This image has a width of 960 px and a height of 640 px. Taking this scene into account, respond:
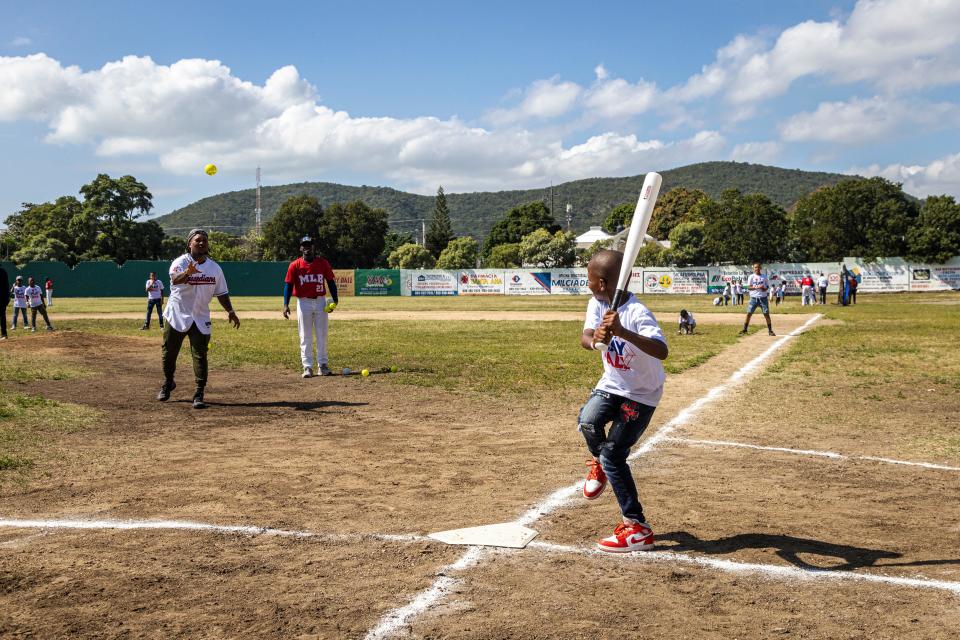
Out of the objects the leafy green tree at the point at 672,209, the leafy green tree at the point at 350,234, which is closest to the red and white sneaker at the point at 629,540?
the leafy green tree at the point at 350,234

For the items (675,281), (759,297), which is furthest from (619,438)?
(675,281)

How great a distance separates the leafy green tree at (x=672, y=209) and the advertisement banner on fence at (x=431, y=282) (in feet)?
160

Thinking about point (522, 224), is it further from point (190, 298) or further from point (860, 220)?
point (190, 298)

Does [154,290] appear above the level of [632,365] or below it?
above

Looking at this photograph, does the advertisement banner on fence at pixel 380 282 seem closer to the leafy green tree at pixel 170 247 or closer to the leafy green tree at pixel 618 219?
the leafy green tree at pixel 170 247

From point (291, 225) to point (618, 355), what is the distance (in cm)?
9852

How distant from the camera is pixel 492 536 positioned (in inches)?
198

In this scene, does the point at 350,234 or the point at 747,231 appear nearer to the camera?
the point at 747,231

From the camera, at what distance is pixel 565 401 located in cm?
1093

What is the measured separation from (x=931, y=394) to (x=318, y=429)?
28.6ft

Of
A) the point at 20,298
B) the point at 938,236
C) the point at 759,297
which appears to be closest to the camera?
the point at 759,297

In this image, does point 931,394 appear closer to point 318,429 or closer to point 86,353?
point 318,429

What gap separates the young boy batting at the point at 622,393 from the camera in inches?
190

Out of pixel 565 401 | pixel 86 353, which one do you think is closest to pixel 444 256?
pixel 86 353
